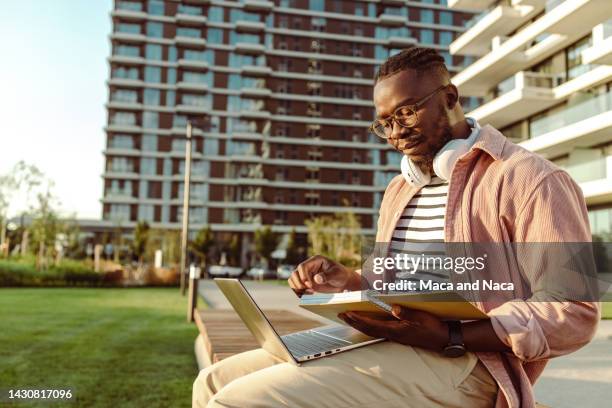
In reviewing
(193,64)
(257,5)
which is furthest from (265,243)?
(257,5)

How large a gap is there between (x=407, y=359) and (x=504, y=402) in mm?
263

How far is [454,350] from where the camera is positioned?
4.69 ft

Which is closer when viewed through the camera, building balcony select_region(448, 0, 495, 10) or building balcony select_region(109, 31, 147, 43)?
building balcony select_region(448, 0, 495, 10)

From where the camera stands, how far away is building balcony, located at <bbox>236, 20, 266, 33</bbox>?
53938 mm

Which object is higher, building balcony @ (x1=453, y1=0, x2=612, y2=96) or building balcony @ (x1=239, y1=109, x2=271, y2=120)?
building balcony @ (x1=239, y1=109, x2=271, y2=120)

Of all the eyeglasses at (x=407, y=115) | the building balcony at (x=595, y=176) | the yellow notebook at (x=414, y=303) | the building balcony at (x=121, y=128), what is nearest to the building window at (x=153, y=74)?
the building balcony at (x=121, y=128)

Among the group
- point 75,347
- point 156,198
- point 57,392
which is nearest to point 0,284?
point 75,347

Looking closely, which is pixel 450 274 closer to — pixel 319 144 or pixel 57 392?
pixel 57 392

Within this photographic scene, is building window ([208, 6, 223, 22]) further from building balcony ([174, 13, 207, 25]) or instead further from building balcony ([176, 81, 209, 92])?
building balcony ([176, 81, 209, 92])

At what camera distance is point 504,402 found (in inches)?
57.9

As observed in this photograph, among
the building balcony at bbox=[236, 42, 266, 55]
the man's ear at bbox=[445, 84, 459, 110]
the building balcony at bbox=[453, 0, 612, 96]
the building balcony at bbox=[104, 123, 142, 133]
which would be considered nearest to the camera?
the man's ear at bbox=[445, 84, 459, 110]

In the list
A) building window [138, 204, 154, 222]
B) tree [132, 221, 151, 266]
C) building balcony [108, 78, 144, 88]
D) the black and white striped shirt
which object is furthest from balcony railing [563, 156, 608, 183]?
building balcony [108, 78, 144, 88]

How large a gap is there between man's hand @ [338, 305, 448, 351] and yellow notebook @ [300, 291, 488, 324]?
0.02 m

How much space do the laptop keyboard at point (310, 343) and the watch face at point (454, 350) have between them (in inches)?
11.1
